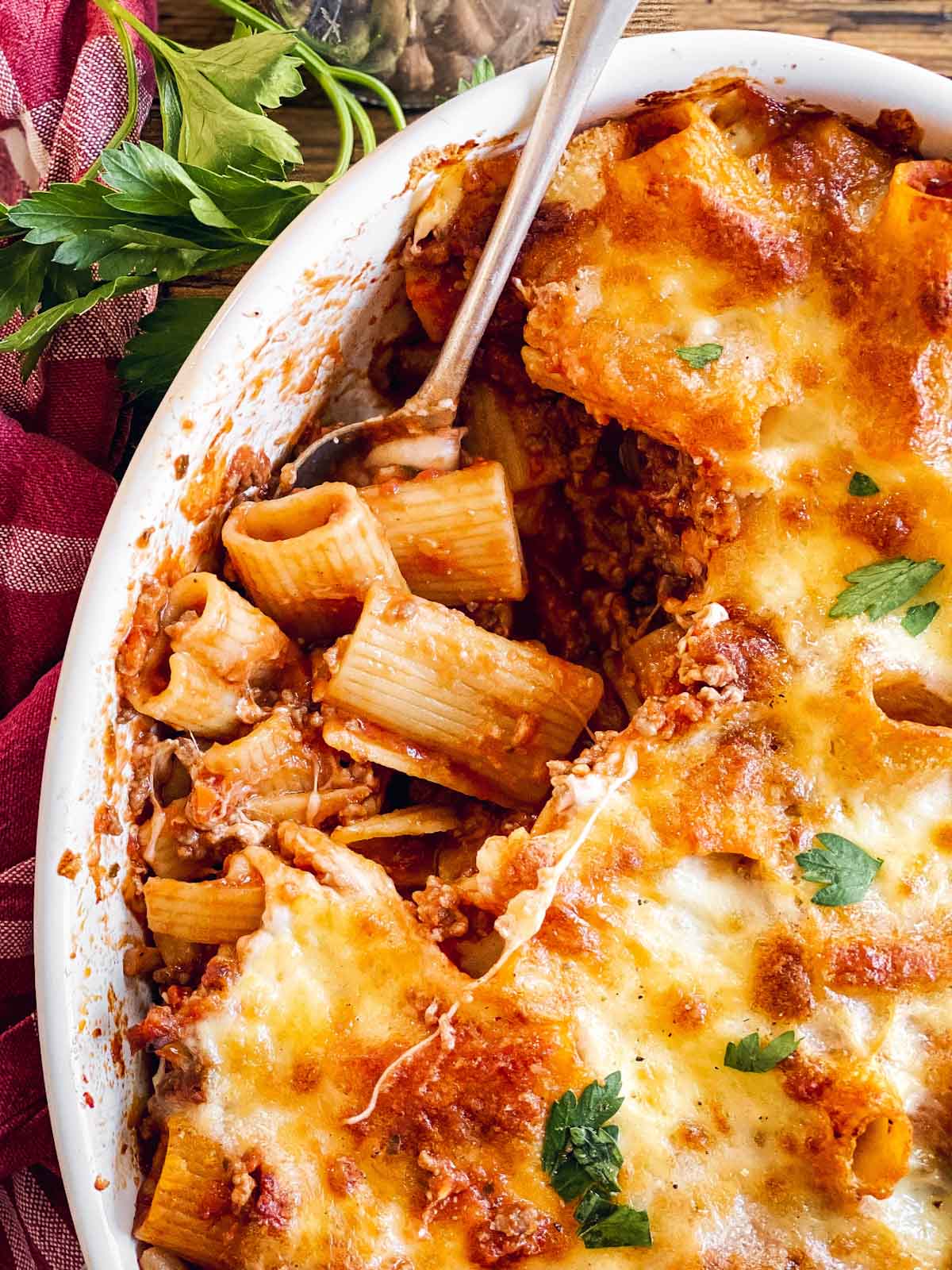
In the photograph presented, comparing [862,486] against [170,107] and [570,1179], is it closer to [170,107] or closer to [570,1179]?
[570,1179]

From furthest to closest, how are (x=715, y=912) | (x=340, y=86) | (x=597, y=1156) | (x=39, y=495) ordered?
(x=340, y=86) → (x=39, y=495) → (x=715, y=912) → (x=597, y=1156)

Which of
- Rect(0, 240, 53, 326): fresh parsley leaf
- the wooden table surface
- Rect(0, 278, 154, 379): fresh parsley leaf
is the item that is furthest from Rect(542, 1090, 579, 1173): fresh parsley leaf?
the wooden table surface

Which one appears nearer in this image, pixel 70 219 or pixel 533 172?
pixel 533 172

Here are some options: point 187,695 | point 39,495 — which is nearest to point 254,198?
point 39,495

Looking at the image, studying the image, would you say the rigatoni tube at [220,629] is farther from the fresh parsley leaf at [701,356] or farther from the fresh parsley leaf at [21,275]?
the fresh parsley leaf at [701,356]

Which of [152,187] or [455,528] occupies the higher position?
[152,187]

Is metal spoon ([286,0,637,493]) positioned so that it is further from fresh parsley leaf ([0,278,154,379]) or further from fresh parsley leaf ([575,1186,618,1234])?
fresh parsley leaf ([575,1186,618,1234])

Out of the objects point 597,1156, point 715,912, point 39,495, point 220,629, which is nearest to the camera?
point 597,1156
